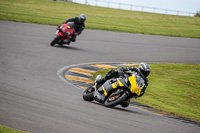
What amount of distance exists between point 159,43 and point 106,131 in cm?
2015

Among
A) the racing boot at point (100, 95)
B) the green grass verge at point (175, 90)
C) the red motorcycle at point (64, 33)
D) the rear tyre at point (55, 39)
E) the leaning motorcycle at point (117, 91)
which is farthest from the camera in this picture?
the red motorcycle at point (64, 33)

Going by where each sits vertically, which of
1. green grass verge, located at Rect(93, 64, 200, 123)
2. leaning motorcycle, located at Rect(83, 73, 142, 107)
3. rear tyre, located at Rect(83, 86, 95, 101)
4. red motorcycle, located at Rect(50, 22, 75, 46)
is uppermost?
red motorcycle, located at Rect(50, 22, 75, 46)

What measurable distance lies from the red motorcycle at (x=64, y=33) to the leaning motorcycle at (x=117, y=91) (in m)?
9.82

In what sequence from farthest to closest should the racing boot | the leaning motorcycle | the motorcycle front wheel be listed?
1. the racing boot
2. the leaning motorcycle
3. the motorcycle front wheel

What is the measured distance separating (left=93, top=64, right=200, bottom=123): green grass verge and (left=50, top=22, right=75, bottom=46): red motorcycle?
4.57 m

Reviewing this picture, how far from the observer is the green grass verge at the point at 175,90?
1077 cm

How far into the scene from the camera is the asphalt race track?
609cm

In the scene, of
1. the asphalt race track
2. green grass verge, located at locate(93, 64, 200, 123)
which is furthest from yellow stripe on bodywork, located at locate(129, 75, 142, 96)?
green grass verge, located at locate(93, 64, 200, 123)

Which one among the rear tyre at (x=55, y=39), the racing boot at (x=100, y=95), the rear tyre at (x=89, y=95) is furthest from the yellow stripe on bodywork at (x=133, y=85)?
the rear tyre at (x=55, y=39)

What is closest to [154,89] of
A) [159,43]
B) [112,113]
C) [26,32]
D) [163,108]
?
[163,108]

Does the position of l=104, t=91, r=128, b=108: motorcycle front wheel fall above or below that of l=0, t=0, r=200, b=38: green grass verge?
below

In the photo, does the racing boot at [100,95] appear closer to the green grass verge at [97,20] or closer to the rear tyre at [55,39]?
the rear tyre at [55,39]

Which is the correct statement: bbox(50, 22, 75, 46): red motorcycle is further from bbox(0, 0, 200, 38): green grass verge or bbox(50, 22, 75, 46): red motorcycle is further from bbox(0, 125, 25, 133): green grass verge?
bbox(0, 125, 25, 133): green grass verge

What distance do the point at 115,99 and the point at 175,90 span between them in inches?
220
